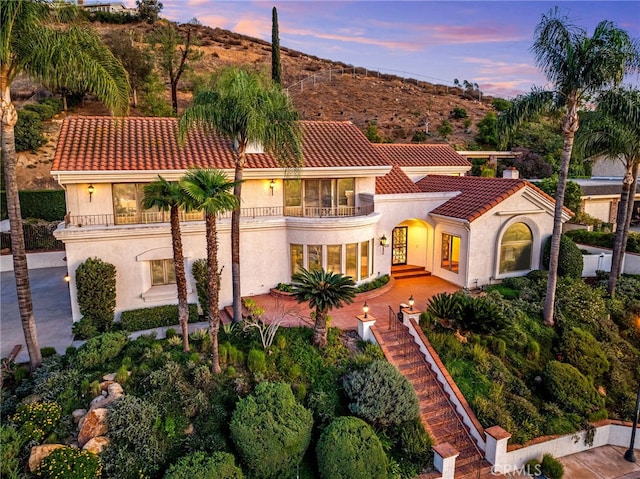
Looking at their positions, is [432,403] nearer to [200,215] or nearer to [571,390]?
[571,390]

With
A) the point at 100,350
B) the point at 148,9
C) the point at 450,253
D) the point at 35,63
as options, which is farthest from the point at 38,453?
the point at 148,9

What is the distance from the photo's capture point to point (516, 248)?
22.1 metres

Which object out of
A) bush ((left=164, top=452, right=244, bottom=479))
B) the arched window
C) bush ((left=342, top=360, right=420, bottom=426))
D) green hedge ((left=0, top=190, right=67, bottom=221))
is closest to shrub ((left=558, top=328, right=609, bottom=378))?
the arched window

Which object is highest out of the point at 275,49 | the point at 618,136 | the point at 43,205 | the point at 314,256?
the point at 275,49

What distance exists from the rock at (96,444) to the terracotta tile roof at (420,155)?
2279cm

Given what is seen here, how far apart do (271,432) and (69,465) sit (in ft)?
14.7

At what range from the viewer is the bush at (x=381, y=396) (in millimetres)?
11820

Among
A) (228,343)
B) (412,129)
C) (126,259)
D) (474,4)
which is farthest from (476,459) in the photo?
(412,129)

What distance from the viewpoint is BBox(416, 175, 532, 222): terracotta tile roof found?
67.8ft

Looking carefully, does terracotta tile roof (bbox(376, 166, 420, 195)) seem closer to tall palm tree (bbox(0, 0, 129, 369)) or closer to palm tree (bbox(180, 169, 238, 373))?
palm tree (bbox(180, 169, 238, 373))

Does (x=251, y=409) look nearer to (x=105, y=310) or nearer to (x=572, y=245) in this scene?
(x=105, y=310)

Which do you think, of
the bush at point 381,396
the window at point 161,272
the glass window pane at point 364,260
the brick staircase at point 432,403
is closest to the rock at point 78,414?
the bush at point 381,396

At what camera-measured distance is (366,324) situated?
49.9 ft

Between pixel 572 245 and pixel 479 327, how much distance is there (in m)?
9.95
